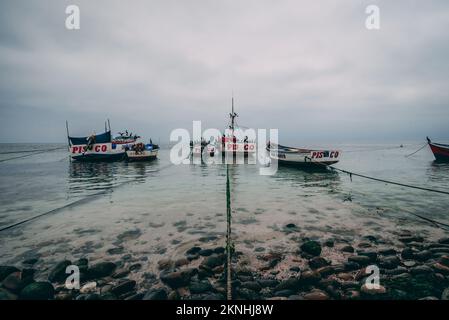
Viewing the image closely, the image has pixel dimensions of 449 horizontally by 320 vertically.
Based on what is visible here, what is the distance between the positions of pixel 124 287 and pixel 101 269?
111 centimetres

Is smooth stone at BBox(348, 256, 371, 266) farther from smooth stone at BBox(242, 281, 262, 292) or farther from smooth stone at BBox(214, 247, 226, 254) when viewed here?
smooth stone at BBox(214, 247, 226, 254)

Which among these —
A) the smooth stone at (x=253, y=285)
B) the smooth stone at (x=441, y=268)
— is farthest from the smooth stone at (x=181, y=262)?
the smooth stone at (x=441, y=268)

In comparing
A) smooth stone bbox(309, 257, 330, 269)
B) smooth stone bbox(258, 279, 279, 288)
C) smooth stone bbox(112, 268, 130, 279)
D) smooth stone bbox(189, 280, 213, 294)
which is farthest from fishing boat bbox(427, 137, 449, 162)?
smooth stone bbox(112, 268, 130, 279)

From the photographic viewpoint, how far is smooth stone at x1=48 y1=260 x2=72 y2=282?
17.2 feet

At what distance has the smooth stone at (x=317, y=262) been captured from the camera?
5668mm

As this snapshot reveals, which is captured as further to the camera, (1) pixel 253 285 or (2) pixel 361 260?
(2) pixel 361 260

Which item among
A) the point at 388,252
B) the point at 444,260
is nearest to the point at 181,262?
the point at 388,252

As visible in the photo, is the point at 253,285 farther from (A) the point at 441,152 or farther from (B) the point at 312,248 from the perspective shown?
(A) the point at 441,152

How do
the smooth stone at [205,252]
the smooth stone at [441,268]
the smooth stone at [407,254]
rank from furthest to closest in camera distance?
the smooth stone at [205,252]
the smooth stone at [407,254]
the smooth stone at [441,268]

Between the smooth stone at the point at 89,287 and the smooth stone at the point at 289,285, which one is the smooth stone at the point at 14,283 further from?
the smooth stone at the point at 289,285

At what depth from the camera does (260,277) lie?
5266mm

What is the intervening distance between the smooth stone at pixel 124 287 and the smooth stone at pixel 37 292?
49.7 inches
